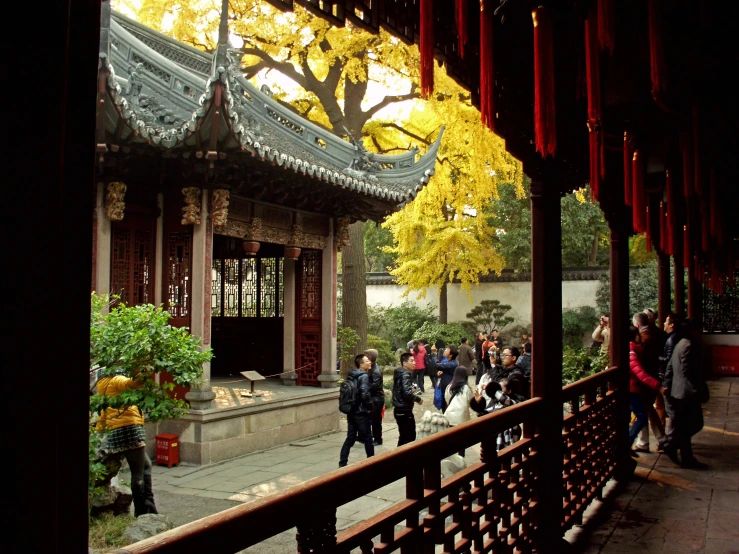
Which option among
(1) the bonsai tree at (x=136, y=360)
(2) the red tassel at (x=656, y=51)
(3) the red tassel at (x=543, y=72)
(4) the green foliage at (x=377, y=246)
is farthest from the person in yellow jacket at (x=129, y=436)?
(4) the green foliage at (x=377, y=246)

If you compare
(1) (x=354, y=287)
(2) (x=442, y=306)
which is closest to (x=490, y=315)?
(2) (x=442, y=306)

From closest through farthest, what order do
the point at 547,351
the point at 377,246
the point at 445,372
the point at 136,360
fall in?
the point at 547,351, the point at 136,360, the point at 445,372, the point at 377,246

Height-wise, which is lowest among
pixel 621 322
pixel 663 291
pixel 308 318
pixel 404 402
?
pixel 404 402

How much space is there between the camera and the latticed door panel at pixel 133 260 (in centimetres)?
766

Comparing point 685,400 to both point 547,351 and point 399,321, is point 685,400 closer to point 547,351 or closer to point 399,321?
point 547,351

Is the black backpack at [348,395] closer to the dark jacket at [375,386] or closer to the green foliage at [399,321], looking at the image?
the dark jacket at [375,386]

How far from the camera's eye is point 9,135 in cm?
92

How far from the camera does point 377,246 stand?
29797 mm

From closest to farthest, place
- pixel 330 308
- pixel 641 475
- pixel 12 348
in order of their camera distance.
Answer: pixel 12 348, pixel 641 475, pixel 330 308

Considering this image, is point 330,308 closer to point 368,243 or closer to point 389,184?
point 389,184

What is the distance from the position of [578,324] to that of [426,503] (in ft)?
67.9

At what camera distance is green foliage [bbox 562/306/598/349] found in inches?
859

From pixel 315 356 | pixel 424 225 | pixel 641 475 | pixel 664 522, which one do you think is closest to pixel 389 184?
pixel 315 356

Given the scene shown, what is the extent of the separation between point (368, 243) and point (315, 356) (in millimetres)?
21871
